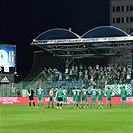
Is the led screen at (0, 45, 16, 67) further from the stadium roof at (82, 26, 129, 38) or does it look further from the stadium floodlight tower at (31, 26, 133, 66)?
the stadium roof at (82, 26, 129, 38)

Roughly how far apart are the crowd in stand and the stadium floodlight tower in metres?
2.44

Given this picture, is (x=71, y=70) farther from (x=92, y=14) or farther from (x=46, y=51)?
(x=92, y=14)

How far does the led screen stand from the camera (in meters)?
65.1

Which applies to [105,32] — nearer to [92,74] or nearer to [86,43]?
[86,43]

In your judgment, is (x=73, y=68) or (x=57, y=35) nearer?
(x=57, y=35)

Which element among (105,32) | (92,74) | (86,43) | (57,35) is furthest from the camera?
(92,74)

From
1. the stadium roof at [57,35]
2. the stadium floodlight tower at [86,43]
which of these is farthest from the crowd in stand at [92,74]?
the stadium roof at [57,35]

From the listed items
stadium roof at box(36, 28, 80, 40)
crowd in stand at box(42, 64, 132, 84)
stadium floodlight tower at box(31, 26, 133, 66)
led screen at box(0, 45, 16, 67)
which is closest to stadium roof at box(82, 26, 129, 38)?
stadium floodlight tower at box(31, 26, 133, 66)

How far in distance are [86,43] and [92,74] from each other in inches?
189

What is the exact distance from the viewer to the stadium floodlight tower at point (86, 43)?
58.6 meters

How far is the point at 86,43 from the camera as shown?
61.2 m

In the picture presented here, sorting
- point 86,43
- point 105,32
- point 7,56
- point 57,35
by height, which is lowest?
point 7,56

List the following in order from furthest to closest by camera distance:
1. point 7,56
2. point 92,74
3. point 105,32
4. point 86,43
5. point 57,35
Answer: point 7,56, point 92,74, point 86,43, point 57,35, point 105,32

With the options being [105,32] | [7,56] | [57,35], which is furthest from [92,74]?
[7,56]
